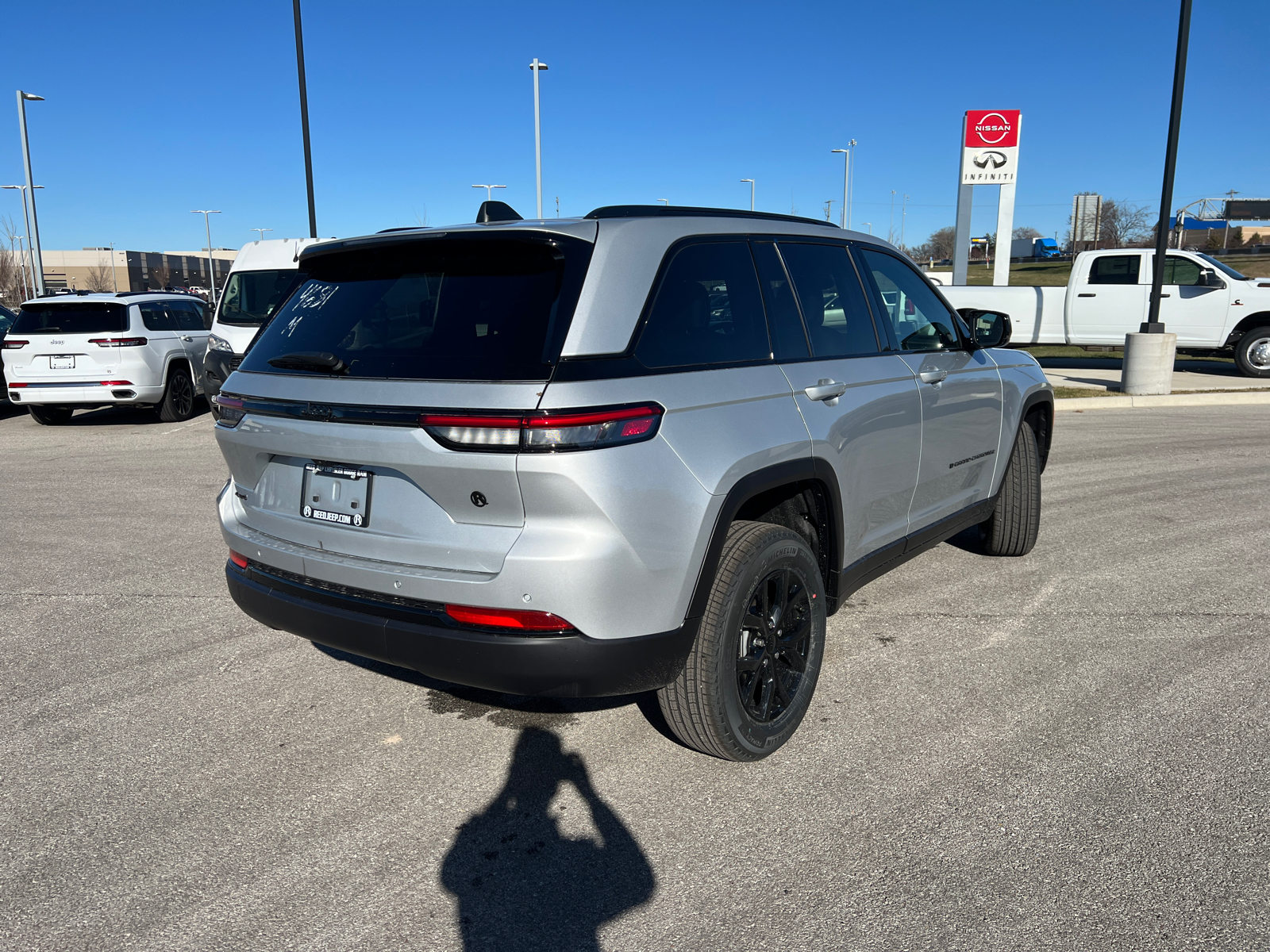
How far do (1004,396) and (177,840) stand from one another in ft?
14.0

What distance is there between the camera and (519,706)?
3.84m

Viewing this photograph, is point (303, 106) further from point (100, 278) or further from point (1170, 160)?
point (100, 278)

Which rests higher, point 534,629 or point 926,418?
point 926,418

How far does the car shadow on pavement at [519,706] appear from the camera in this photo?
145 inches

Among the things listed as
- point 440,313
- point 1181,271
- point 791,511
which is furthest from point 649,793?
point 1181,271

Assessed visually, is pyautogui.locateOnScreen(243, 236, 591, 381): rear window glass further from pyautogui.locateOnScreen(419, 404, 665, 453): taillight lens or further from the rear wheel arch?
the rear wheel arch

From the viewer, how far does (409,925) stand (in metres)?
2.49

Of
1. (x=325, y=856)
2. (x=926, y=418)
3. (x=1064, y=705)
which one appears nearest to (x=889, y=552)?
(x=926, y=418)

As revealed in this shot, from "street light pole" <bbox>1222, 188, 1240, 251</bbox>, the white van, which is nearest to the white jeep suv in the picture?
the white van

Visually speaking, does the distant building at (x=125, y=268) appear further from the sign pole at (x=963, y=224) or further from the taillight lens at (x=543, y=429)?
the taillight lens at (x=543, y=429)

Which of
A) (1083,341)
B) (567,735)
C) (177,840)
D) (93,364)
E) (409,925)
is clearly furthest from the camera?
(1083,341)

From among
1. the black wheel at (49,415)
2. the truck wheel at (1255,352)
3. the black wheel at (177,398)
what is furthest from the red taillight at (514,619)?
the truck wheel at (1255,352)

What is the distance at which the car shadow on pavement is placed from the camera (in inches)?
145

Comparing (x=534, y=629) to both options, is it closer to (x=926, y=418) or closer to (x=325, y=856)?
(x=325, y=856)
